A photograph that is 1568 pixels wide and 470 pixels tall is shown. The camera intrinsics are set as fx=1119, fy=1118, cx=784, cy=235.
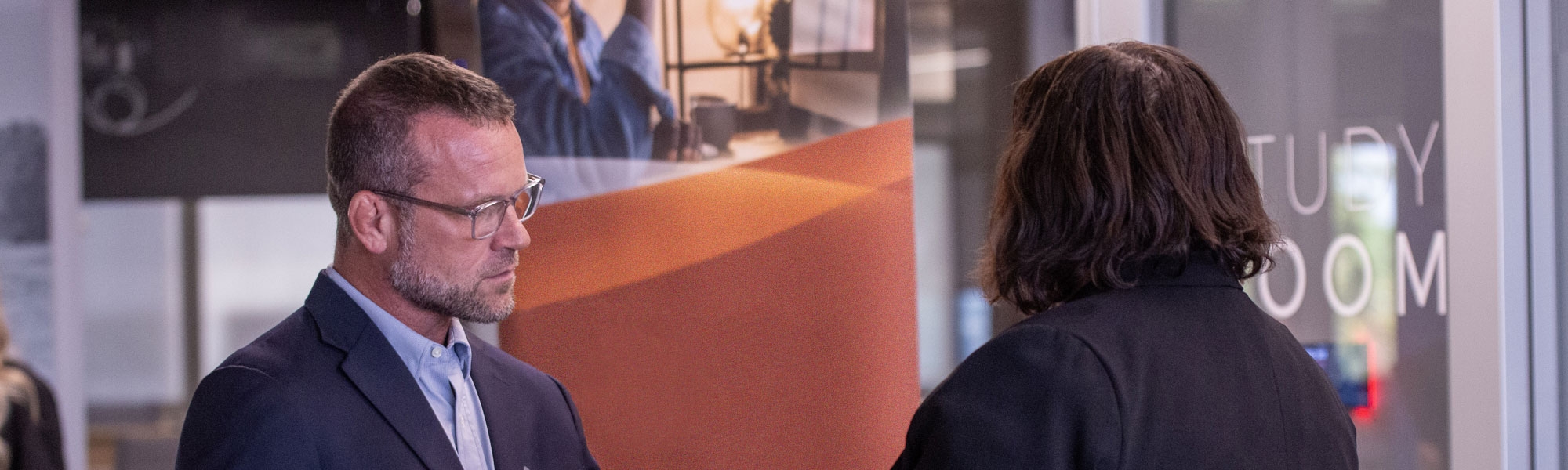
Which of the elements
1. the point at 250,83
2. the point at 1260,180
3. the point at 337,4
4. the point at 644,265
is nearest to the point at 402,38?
the point at 337,4

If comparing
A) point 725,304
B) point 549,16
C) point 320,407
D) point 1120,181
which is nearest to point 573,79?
point 549,16

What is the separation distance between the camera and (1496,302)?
195 cm

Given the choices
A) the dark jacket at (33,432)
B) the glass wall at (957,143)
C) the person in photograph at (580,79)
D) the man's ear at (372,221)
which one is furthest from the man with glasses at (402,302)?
the dark jacket at (33,432)

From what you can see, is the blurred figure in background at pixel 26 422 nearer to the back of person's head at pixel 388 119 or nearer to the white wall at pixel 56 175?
the white wall at pixel 56 175

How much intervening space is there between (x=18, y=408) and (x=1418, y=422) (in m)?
3.83

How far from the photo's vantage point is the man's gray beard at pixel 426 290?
1539 mm

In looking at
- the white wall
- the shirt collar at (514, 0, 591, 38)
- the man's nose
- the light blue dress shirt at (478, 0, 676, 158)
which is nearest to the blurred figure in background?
the white wall

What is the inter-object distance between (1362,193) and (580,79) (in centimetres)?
162

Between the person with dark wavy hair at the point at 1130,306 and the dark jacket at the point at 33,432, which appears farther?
the dark jacket at the point at 33,432

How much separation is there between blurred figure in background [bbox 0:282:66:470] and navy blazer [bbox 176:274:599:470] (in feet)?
8.41

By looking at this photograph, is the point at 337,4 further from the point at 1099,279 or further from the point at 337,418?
the point at 1099,279

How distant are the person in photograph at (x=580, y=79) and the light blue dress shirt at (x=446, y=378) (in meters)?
0.62

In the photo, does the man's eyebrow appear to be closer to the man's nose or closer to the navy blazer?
the man's nose

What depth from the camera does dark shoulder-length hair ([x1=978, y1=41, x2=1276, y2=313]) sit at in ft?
4.06
